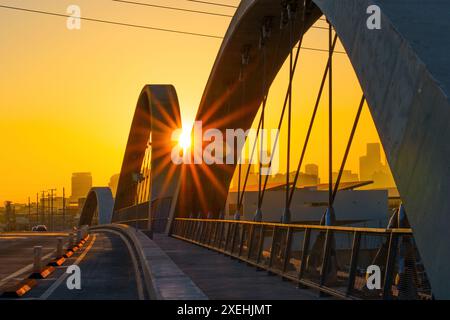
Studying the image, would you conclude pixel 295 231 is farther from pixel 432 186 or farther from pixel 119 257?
pixel 119 257

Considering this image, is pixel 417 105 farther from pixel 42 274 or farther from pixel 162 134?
pixel 162 134

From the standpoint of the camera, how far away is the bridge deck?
43.4ft

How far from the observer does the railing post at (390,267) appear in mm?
10359

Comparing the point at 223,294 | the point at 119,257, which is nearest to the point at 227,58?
the point at 119,257

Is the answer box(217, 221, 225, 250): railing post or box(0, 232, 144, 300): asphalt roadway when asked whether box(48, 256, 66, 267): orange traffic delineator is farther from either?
box(217, 221, 225, 250): railing post

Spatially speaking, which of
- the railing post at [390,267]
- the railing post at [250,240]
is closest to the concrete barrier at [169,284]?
the railing post at [390,267]

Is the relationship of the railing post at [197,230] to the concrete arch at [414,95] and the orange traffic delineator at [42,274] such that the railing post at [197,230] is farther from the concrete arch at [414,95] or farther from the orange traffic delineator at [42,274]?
the concrete arch at [414,95]

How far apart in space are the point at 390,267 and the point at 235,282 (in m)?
5.88

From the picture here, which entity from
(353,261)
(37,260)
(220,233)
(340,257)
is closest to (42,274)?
(37,260)

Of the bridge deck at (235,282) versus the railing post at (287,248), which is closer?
the bridge deck at (235,282)

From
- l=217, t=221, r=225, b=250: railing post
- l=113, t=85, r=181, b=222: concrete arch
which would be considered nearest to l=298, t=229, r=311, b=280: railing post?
l=217, t=221, r=225, b=250: railing post

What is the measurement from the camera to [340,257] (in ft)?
44.6
